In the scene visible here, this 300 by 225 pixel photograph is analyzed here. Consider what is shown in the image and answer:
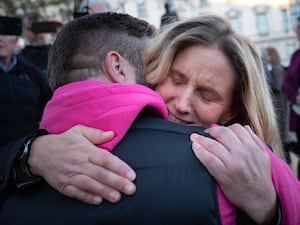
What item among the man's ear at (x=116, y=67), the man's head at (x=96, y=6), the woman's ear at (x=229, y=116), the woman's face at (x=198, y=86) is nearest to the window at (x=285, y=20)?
the man's head at (x=96, y=6)

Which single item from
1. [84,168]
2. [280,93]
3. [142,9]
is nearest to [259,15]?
[142,9]

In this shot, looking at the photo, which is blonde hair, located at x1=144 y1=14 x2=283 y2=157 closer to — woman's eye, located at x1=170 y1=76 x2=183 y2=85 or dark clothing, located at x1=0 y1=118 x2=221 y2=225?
woman's eye, located at x1=170 y1=76 x2=183 y2=85

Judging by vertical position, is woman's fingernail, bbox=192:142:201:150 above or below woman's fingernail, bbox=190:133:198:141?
below

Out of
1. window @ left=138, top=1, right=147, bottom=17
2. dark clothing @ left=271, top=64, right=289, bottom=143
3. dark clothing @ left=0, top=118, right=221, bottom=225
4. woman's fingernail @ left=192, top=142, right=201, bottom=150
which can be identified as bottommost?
window @ left=138, top=1, right=147, bottom=17

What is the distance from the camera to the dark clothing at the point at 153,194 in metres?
1.03

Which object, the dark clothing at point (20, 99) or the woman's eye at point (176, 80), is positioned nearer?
the woman's eye at point (176, 80)

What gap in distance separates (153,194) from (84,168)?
22cm

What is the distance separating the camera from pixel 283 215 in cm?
114

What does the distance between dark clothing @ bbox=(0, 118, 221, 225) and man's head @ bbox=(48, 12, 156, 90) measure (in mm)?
233

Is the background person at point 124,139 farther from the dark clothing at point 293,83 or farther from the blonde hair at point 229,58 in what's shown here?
the dark clothing at point 293,83

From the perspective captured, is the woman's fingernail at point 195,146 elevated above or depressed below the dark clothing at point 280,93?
above

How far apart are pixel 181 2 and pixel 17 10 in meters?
22.6

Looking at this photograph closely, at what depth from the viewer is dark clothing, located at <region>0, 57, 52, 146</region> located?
3.44m

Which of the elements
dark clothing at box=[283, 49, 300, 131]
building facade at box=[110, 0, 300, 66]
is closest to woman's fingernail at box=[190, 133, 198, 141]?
dark clothing at box=[283, 49, 300, 131]
